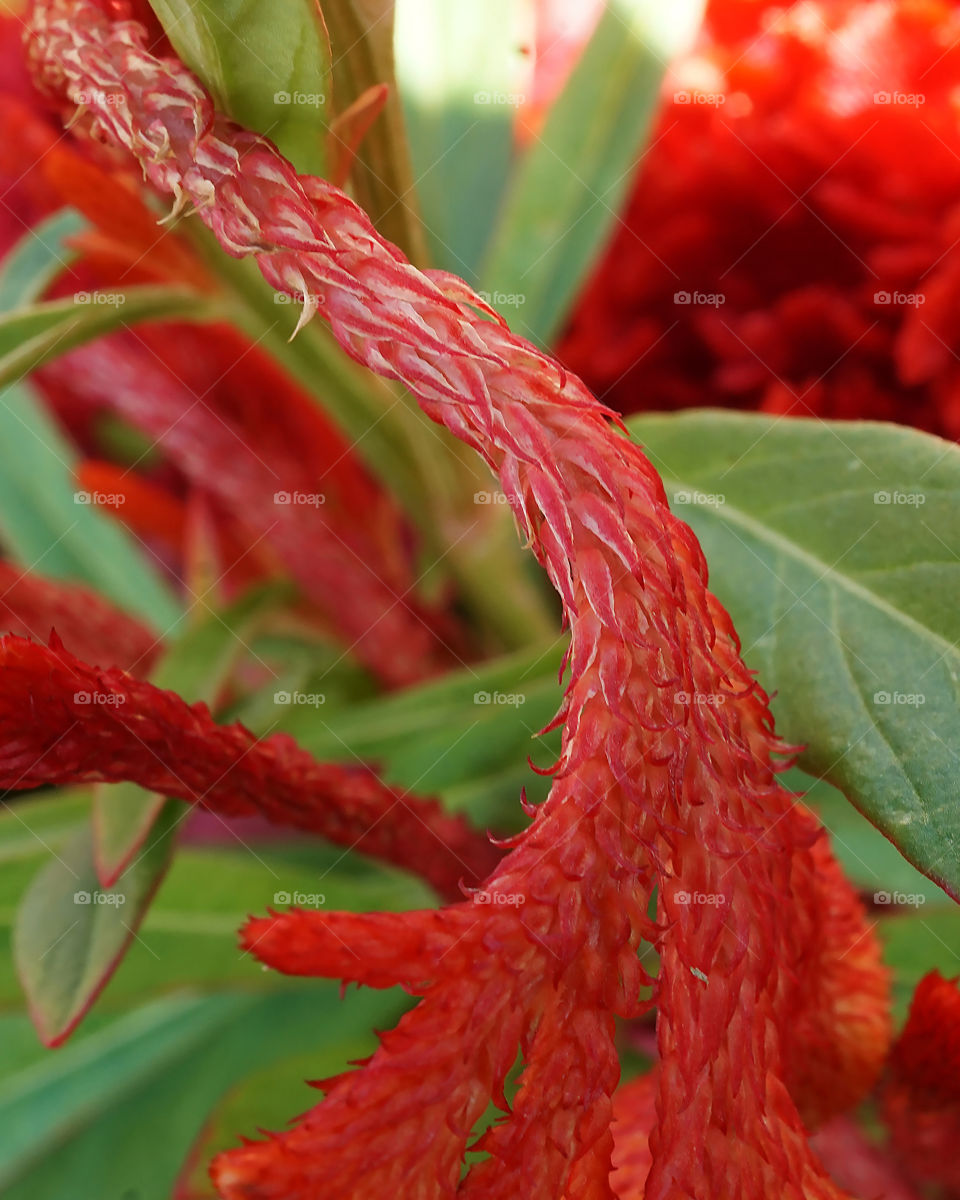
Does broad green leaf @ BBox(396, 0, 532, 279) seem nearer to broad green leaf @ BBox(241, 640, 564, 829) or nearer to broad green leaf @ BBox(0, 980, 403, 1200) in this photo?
broad green leaf @ BBox(241, 640, 564, 829)

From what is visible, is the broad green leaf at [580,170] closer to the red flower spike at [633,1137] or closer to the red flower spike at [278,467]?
the red flower spike at [278,467]

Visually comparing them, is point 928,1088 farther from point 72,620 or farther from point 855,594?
point 72,620

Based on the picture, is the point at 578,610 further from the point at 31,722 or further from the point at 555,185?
the point at 555,185

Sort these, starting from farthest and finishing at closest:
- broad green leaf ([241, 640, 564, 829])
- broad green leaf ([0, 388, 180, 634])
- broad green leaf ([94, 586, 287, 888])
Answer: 1. broad green leaf ([0, 388, 180, 634])
2. broad green leaf ([241, 640, 564, 829])
3. broad green leaf ([94, 586, 287, 888])

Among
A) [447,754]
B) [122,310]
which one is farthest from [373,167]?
[447,754]

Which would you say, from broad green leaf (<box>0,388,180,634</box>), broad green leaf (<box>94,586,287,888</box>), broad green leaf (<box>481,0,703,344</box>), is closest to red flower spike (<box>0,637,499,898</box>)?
broad green leaf (<box>94,586,287,888</box>)

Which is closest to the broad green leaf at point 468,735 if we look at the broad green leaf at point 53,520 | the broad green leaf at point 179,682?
the broad green leaf at point 179,682
